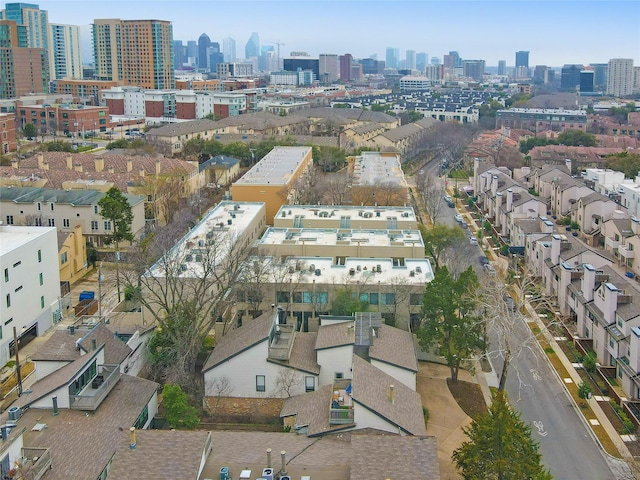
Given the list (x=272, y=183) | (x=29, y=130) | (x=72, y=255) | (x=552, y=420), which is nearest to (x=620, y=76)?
(x=29, y=130)

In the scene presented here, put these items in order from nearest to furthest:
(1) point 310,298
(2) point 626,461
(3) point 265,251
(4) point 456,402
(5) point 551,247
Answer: (2) point 626,461
(4) point 456,402
(1) point 310,298
(3) point 265,251
(5) point 551,247

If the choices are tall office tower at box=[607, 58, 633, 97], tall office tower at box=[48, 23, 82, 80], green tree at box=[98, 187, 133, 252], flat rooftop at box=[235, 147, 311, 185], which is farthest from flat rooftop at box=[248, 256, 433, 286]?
tall office tower at box=[607, 58, 633, 97]

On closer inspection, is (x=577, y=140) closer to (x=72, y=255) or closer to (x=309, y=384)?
(x=72, y=255)

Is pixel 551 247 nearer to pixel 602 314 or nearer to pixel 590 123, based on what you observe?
pixel 602 314

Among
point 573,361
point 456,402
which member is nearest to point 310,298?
point 456,402

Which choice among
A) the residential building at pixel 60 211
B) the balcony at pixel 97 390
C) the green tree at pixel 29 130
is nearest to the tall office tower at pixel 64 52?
→ the green tree at pixel 29 130

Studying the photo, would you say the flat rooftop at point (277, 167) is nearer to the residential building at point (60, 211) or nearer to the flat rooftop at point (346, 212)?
the flat rooftop at point (346, 212)
